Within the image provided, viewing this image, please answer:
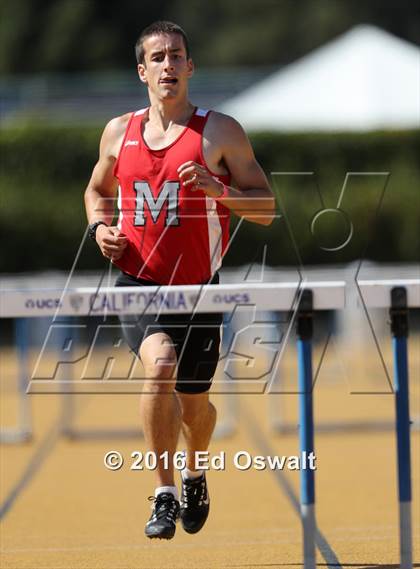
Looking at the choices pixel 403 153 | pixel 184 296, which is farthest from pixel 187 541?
pixel 403 153

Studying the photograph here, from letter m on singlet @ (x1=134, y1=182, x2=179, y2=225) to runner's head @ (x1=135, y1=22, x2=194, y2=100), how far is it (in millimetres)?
422

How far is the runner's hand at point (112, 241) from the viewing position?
5773 millimetres

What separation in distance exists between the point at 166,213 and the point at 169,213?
0.01 meters

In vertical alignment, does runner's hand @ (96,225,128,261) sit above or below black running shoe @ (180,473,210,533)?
above

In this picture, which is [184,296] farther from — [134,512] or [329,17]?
[329,17]

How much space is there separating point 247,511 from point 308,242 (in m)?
14.4

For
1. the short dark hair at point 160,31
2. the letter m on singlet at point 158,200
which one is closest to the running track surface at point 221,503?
the letter m on singlet at point 158,200

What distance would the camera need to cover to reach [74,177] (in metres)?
23.2

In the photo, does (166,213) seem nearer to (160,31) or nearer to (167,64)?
(167,64)

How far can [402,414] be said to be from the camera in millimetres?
5344

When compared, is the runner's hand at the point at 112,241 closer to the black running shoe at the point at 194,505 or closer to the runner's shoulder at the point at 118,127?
the runner's shoulder at the point at 118,127

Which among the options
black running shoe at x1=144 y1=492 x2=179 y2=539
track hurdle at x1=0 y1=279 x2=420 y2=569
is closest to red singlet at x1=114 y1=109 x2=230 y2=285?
track hurdle at x1=0 y1=279 x2=420 y2=569

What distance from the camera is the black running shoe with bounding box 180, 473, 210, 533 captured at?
6148mm

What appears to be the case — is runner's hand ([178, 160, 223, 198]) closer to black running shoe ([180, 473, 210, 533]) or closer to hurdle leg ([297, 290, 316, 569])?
hurdle leg ([297, 290, 316, 569])
